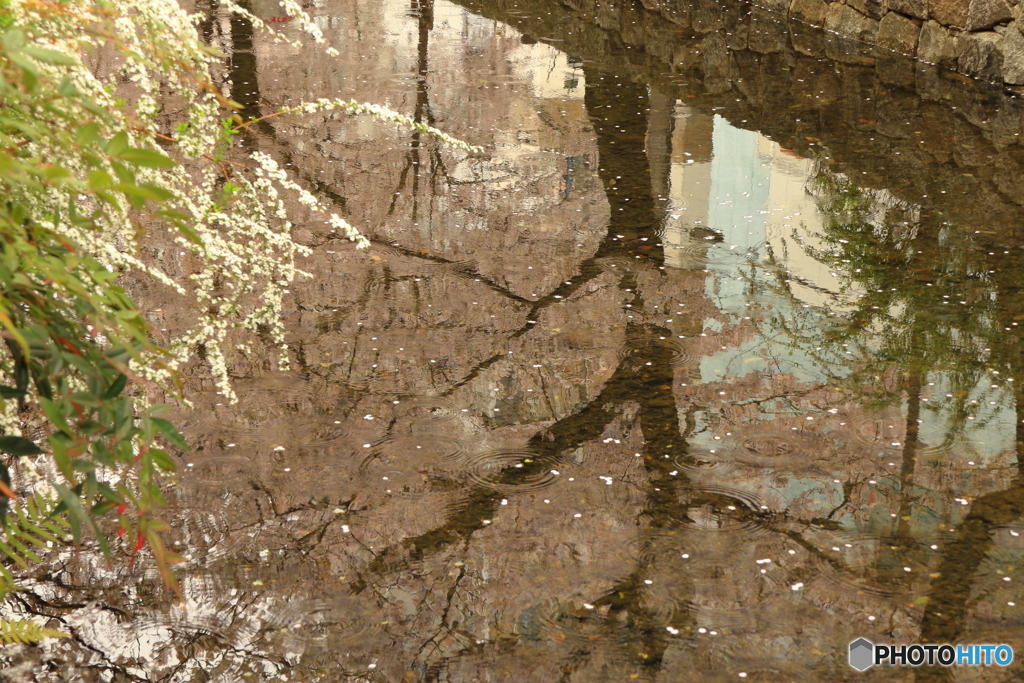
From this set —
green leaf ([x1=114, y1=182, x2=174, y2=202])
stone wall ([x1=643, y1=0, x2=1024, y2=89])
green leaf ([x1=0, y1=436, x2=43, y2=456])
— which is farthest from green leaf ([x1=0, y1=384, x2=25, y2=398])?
stone wall ([x1=643, y1=0, x2=1024, y2=89])

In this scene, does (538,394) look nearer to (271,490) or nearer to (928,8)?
(271,490)

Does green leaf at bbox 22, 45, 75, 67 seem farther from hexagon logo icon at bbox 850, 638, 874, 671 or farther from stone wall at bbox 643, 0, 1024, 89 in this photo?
stone wall at bbox 643, 0, 1024, 89

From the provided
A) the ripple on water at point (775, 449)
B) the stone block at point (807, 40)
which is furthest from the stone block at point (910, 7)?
the ripple on water at point (775, 449)

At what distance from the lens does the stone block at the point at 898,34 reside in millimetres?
10188

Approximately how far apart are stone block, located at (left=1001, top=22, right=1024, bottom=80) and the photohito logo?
23.4 feet

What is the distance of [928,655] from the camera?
3.34m

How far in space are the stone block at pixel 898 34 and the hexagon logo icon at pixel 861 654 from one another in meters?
8.34

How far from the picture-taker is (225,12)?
531 inches

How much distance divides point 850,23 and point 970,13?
1790 mm

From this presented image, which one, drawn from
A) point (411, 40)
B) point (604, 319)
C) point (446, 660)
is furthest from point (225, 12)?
point (446, 660)

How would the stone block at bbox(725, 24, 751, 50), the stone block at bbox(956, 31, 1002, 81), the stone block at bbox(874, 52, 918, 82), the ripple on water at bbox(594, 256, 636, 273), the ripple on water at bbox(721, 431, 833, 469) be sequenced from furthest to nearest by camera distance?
the stone block at bbox(725, 24, 751, 50), the stone block at bbox(874, 52, 918, 82), the stone block at bbox(956, 31, 1002, 81), the ripple on water at bbox(594, 256, 636, 273), the ripple on water at bbox(721, 431, 833, 469)

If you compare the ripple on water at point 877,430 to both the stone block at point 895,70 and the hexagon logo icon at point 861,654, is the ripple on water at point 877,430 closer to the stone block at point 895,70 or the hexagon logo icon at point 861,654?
the hexagon logo icon at point 861,654

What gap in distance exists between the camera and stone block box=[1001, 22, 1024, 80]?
29.2ft

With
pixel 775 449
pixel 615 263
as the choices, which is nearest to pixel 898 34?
pixel 615 263
